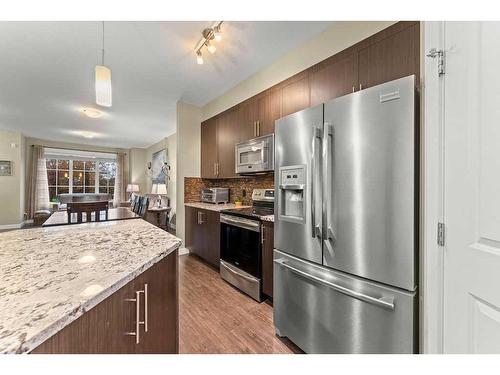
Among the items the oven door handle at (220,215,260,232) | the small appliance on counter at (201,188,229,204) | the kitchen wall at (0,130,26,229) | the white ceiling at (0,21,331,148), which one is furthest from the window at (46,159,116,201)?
the oven door handle at (220,215,260,232)

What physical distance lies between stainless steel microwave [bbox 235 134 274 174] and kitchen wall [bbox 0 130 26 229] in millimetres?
→ 6711

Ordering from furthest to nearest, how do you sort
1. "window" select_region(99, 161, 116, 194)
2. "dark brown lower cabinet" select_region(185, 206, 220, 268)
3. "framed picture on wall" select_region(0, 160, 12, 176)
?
"window" select_region(99, 161, 116, 194)
"framed picture on wall" select_region(0, 160, 12, 176)
"dark brown lower cabinet" select_region(185, 206, 220, 268)

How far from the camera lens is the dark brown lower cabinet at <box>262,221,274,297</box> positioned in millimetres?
2031

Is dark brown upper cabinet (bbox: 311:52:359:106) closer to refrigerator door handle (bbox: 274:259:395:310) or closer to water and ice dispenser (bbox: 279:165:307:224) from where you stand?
water and ice dispenser (bbox: 279:165:307:224)

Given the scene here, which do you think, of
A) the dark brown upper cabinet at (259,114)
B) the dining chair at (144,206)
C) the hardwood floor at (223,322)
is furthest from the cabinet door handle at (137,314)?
the dining chair at (144,206)

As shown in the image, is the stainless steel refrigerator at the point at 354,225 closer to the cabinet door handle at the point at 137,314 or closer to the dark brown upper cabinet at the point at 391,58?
the dark brown upper cabinet at the point at 391,58

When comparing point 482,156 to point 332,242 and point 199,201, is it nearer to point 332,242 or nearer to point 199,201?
point 332,242

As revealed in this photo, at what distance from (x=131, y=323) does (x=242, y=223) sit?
1630 millimetres

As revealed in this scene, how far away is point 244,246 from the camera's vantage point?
7.77 ft

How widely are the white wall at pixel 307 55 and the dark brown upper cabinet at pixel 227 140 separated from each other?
205mm
